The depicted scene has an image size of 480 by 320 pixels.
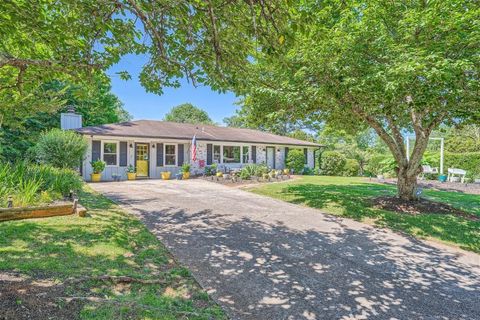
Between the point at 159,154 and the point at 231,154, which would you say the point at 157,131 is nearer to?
the point at 159,154

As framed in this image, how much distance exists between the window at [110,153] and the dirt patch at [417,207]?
1477 centimetres

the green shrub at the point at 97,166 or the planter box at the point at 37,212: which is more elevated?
the green shrub at the point at 97,166

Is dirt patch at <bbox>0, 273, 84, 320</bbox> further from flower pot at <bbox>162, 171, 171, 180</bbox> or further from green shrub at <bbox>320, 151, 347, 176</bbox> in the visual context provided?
green shrub at <bbox>320, 151, 347, 176</bbox>

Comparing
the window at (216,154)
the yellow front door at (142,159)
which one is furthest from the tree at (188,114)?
the yellow front door at (142,159)

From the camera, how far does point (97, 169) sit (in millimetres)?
15969

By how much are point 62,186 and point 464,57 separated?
36.7 feet

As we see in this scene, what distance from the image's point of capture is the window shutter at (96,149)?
16.4m

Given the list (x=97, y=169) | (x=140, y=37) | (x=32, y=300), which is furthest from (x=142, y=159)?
(x=32, y=300)

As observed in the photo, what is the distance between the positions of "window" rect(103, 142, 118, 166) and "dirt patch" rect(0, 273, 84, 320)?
47.9ft

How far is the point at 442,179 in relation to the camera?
59.8ft

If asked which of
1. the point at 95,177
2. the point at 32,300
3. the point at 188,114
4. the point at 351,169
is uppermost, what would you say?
the point at 188,114

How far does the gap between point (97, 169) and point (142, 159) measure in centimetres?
302

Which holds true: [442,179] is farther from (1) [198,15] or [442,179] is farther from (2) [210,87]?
(1) [198,15]

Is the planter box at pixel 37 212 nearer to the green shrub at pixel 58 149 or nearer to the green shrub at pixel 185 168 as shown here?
the green shrub at pixel 58 149
